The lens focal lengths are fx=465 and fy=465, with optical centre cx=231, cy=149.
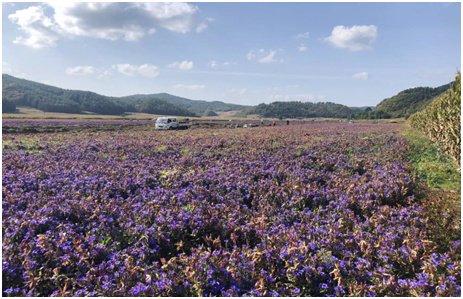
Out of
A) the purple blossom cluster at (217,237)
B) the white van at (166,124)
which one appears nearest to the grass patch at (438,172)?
the purple blossom cluster at (217,237)

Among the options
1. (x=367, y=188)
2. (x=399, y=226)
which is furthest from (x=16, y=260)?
(x=367, y=188)

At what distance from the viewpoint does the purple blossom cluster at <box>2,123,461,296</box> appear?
5.42 meters

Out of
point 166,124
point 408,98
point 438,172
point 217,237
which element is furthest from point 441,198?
point 408,98

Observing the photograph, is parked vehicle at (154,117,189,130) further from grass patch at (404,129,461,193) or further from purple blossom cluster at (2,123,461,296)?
purple blossom cluster at (2,123,461,296)

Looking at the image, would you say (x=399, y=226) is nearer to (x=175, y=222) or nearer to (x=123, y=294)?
(x=175, y=222)

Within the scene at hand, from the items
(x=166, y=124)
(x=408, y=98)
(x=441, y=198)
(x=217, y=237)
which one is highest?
(x=408, y=98)

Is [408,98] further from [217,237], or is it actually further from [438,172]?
[217,237]

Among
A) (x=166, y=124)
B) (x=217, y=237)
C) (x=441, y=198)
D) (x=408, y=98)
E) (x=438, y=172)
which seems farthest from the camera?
(x=408, y=98)

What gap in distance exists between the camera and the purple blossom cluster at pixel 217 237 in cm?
542

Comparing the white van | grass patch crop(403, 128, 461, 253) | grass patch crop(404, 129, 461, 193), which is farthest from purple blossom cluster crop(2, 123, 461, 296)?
the white van

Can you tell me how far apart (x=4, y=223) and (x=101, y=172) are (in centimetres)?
490

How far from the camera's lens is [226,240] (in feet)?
22.2

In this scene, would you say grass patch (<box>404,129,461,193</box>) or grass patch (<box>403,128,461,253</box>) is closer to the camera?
grass patch (<box>403,128,461,253</box>)

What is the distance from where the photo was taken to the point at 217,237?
7309 millimetres
